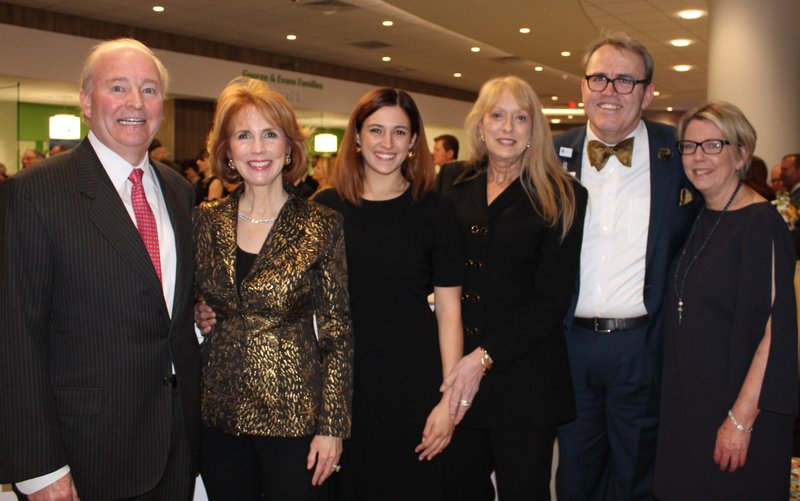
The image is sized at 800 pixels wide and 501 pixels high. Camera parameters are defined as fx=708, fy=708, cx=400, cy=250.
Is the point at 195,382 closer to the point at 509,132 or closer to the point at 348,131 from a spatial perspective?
the point at 348,131

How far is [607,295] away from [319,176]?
878cm

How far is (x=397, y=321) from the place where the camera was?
8.04 feet

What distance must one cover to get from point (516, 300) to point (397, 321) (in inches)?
17.3

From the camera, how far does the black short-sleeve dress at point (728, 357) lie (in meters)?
2.40

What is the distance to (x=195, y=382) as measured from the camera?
7.34 feet

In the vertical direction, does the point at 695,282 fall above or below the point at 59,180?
below

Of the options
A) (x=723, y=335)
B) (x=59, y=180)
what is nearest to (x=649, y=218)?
(x=723, y=335)

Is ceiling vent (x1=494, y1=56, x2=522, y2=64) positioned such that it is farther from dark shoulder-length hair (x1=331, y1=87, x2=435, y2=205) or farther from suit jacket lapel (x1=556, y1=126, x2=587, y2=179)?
dark shoulder-length hair (x1=331, y1=87, x2=435, y2=205)

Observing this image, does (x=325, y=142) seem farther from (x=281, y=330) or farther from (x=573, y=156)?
(x=281, y=330)

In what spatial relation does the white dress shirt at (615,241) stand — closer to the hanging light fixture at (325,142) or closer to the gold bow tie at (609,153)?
the gold bow tie at (609,153)

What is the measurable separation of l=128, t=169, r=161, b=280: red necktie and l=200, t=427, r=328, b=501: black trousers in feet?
1.89

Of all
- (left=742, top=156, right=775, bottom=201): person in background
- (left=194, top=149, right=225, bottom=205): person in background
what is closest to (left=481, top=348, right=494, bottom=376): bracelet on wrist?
(left=742, top=156, right=775, bottom=201): person in background

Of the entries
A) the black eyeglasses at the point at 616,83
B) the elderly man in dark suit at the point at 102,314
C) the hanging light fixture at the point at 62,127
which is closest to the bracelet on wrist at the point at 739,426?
the black eyeglasses at the point at 616,83

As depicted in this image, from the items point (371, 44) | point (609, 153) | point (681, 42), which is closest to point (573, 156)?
point (609, 153)
